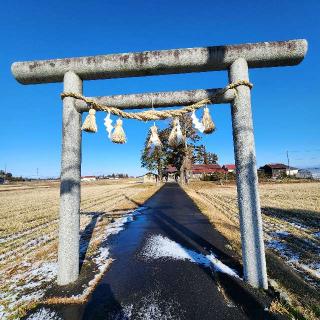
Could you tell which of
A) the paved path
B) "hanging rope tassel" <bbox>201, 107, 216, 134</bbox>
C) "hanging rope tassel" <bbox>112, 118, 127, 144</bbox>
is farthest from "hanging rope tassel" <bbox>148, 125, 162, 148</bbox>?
the paved path

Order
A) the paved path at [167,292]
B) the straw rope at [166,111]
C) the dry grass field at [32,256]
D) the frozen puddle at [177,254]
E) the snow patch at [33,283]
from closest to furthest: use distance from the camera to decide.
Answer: the paved path at [167,292]
the snow patch at [33,283]
the dry grass field at [32,256]
the straw rope at [166,111]
the frozen puddle at [177,254]

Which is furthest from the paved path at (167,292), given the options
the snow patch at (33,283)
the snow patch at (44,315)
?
the snow patch at (33,283)

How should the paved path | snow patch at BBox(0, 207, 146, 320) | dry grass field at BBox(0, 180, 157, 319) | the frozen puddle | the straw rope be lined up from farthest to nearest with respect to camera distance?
the frozen puddle, the straw rope, dry grass field at BBox(0, 180, 157, 319), snow patch at BBox(0, 207, 146, 320), the paved path

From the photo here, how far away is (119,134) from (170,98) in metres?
1.05

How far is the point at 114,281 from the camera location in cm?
406

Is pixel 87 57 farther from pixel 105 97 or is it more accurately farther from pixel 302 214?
pixel 302 214

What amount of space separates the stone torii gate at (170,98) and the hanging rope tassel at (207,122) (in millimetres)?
305

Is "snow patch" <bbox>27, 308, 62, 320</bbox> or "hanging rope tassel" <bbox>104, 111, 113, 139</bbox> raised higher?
"hanging rope tassel" <bbox>104, 111, 113, 139</bbox>

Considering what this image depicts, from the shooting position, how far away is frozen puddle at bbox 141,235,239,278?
459 cm

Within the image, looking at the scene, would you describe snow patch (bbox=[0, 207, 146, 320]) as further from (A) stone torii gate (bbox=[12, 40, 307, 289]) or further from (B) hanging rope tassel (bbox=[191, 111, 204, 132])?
(B) hanging rope tassel (bbox=[191, 111, 204, 132])

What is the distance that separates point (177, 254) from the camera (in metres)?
5.32

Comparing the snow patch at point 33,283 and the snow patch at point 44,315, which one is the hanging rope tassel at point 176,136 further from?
the snow patch at point 44,315

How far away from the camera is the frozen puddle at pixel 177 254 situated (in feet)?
15.1

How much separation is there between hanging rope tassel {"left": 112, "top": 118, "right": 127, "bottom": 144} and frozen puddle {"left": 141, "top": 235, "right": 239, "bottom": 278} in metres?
2.61
